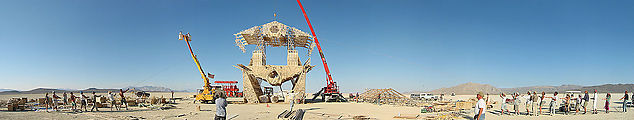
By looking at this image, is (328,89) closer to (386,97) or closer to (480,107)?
(386,97)

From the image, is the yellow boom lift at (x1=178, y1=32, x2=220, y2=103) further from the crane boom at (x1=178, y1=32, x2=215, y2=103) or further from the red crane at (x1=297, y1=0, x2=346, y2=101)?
the red crane at (x1=297, y1=0, x2=346, y2=101)

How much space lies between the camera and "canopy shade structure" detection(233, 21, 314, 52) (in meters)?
28.4

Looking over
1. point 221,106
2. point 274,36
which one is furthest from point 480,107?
point 274,36

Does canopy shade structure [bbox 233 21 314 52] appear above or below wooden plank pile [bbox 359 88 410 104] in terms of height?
above

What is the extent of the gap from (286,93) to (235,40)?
687cm

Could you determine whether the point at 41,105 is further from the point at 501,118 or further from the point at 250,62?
the point at 501,118

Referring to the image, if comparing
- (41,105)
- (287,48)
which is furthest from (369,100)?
(41,105)

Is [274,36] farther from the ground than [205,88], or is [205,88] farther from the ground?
[274,36]

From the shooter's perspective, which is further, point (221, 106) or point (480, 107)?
point (221, 106)

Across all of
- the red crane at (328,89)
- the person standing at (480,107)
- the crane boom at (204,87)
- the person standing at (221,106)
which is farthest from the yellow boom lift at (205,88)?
the person standing at (480,107)

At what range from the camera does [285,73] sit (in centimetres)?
2902

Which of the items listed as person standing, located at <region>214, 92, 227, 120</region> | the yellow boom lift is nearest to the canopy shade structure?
the yellow boom lift

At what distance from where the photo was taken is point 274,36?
1123 inches

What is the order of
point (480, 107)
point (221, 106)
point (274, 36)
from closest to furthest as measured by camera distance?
point (480, 107), point (221, 106), point (274, 36)
